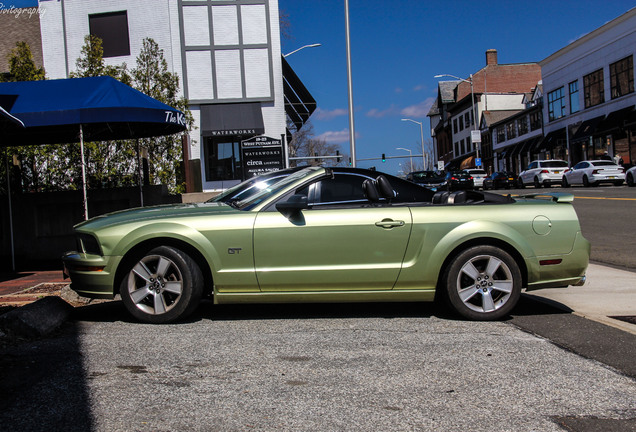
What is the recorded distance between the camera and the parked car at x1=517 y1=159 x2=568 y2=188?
3647 centimetres

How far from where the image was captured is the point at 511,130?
198 feet

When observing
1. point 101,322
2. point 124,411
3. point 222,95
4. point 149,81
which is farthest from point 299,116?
point 124,411

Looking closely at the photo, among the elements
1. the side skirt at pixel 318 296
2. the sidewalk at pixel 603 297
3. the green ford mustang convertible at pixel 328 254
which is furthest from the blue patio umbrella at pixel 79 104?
the sidewalk at pixel 603 297

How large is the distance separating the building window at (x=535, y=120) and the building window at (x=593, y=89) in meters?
9.05

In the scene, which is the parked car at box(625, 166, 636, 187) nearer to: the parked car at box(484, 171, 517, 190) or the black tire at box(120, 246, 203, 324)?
the parked car at box(484, 171, 517, 190)

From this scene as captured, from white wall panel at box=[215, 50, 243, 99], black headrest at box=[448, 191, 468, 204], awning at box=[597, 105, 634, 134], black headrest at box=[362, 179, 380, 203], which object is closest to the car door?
black headrest at box=[362, 179, 380, 203]

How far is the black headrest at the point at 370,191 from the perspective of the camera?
218 inches

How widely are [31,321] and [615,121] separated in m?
39.4

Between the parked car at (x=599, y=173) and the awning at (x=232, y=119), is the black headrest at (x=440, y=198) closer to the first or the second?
the awning at (x=232, y=119)

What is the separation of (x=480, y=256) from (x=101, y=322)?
3523mm

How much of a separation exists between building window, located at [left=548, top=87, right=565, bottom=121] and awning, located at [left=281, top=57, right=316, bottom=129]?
929 inches

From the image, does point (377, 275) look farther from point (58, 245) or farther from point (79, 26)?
point (79, 26)

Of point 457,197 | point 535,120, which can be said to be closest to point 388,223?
point 457,197

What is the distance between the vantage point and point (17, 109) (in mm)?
7734
